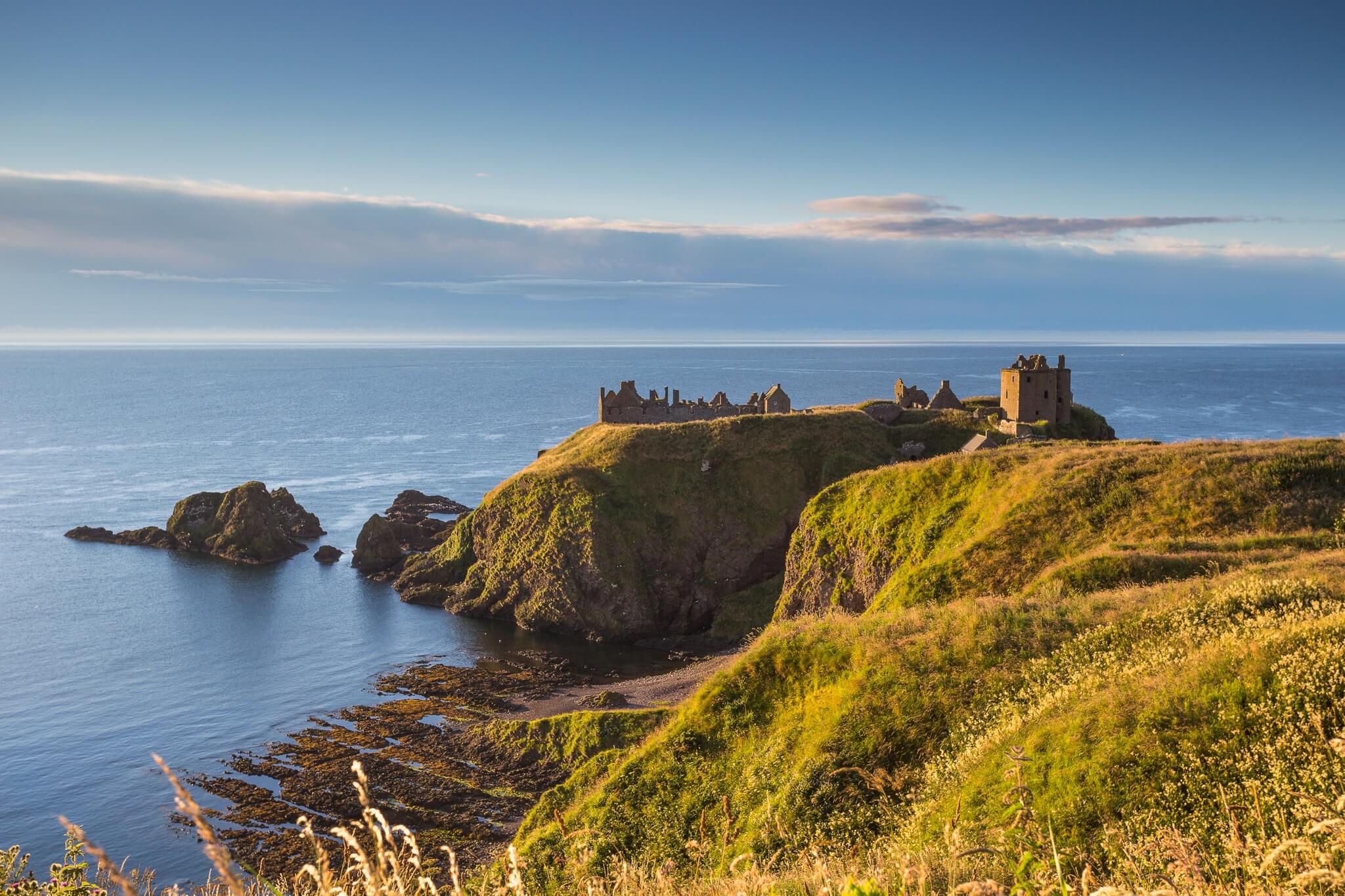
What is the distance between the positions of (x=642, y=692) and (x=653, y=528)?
75.7 ft

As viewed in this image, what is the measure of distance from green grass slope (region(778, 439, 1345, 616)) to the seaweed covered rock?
193 feet

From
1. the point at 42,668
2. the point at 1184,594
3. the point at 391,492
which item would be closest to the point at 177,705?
the point at 42,668

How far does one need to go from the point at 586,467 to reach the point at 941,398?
136ft

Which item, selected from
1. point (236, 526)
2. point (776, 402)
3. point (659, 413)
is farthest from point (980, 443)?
point (236, 526)

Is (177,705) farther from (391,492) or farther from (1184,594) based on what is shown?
(391,492)

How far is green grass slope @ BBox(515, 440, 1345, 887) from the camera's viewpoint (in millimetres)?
12289

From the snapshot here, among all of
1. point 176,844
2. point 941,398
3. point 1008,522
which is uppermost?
point 941,398

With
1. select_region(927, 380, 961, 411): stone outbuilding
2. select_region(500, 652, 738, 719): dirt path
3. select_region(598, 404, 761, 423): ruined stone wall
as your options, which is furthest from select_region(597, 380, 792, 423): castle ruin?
select_region(500, 652, 738, 719): dirt path

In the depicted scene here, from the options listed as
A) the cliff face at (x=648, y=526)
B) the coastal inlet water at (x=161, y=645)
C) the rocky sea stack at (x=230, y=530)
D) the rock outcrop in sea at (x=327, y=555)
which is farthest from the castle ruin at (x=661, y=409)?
the rocky sea stack at (x=230, y=530)

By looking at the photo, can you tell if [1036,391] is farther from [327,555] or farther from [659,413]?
[327,555]

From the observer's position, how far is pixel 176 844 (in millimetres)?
39844

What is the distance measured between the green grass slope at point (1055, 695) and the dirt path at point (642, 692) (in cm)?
1511

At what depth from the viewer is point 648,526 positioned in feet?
245

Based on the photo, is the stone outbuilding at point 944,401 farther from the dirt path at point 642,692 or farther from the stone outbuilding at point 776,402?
the dirt path at point 642,692
